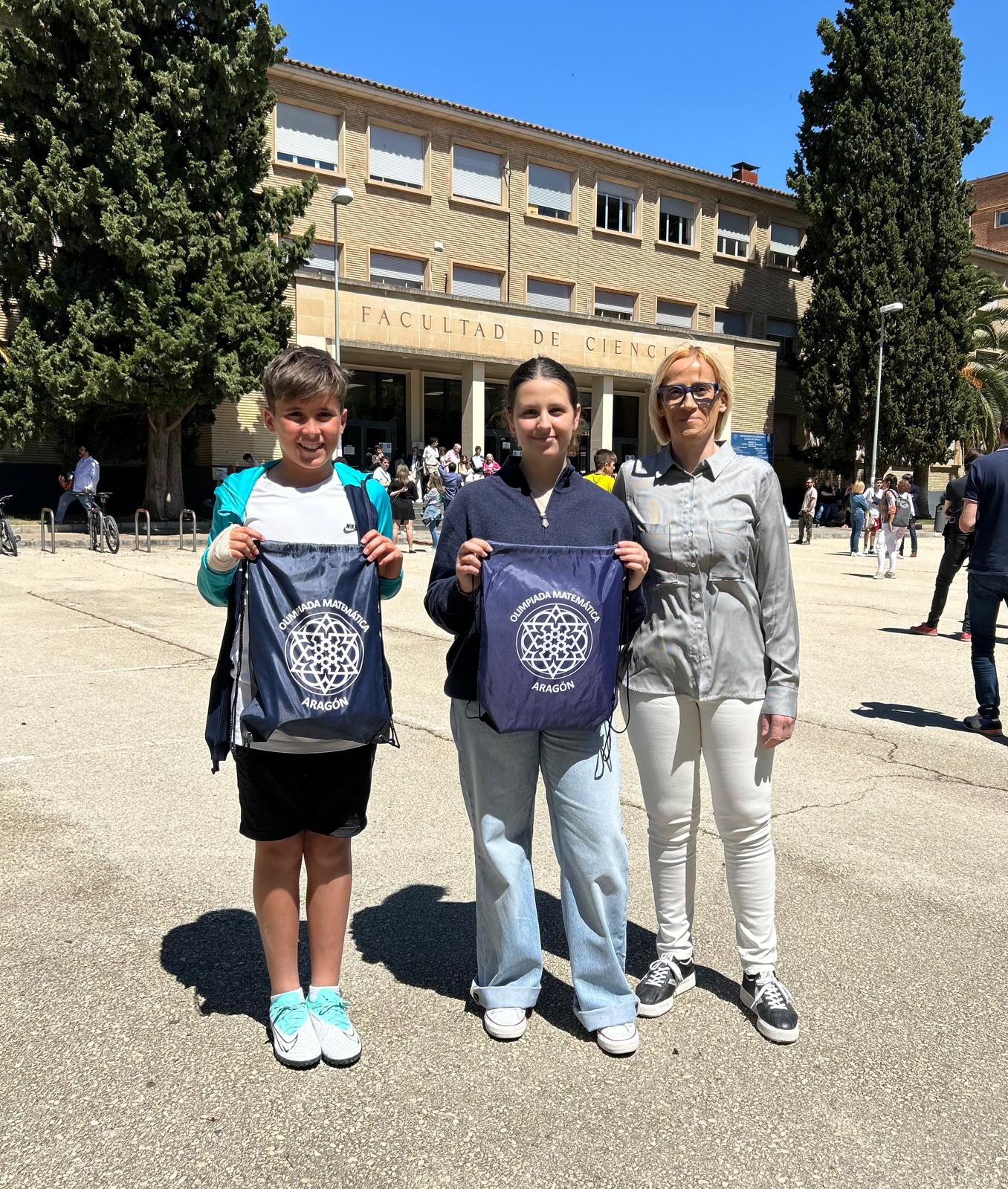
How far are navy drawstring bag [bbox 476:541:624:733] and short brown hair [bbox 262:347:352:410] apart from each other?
608mm

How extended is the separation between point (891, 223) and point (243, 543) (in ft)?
112

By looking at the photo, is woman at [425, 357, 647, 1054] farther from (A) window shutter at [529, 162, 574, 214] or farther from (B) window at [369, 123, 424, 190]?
(A) window shutter at [529, 162, 574, 214]

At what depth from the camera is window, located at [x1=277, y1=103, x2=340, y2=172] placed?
27062mm

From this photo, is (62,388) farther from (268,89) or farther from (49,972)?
(49,972)

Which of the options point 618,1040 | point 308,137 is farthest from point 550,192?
point 618,1040

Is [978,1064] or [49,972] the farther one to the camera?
[49,972]

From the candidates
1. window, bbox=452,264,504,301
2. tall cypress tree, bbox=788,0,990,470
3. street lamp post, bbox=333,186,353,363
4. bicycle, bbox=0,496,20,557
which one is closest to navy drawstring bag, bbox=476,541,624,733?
bicycle, bbox=0,496,20,557

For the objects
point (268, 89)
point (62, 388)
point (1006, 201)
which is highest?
point (1006, 201)

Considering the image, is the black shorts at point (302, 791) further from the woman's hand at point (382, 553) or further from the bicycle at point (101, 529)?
the bicycle at point (101, 529)

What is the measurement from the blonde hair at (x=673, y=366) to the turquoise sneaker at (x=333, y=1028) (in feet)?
6.15

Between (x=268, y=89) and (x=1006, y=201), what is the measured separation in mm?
57503

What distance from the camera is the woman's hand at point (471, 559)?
2.43 meters

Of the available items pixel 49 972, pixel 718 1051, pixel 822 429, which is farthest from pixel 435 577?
pixel 822 429

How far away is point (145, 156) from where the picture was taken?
64.3 ft
